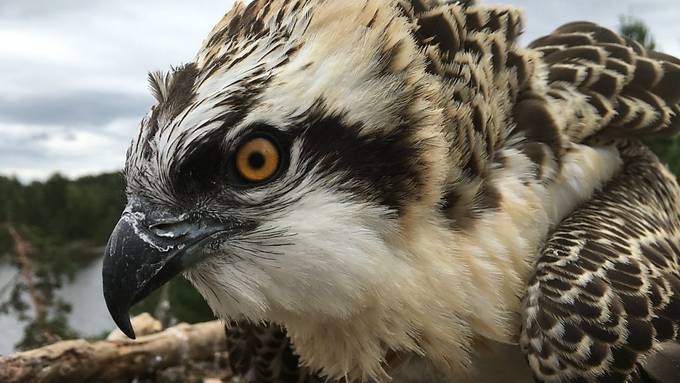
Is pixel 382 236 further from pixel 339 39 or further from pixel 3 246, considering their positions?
pixel 3 246

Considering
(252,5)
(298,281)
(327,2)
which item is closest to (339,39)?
(327,2)

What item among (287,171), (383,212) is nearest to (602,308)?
(383,212)

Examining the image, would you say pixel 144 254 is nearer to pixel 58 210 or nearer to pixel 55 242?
pixel 55 242

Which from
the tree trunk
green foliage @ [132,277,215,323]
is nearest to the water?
green foliage @ [132,277,215,323]

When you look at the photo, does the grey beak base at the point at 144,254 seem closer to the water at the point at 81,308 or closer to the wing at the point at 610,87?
the wing at the point at 610,87

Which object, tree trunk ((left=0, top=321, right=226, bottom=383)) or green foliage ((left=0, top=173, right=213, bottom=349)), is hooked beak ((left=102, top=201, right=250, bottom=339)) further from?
green foliage ((left=0, top=173, right=213, bottom=349))

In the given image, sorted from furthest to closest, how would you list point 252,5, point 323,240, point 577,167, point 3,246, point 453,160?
point 3,246
point 577,167
point 252,5
point 453,160
point 323,240

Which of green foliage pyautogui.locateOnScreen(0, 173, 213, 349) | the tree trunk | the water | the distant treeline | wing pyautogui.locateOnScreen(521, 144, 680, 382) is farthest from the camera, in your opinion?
the distant treeline
